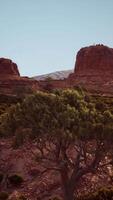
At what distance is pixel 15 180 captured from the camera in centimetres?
3472

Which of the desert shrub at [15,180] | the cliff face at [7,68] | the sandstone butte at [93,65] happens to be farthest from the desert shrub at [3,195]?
the cliff face at [7,68]

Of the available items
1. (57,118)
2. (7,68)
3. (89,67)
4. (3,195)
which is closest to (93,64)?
(89,67)

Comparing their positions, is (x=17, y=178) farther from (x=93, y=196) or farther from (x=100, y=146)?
(x=100, y=146)

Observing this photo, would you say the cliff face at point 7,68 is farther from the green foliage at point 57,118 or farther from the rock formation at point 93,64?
the green foliage at point 57,118

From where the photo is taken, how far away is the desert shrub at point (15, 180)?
3459cm

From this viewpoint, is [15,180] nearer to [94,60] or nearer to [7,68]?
[7,68]

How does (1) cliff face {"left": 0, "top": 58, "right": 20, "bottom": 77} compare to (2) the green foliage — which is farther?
(1) cliff face {"left": 0, "top": 58, "right": 20, "bottom": 77}

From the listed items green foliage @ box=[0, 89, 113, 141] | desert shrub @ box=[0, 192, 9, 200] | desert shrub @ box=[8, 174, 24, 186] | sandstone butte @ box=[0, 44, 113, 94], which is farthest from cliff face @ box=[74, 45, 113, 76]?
green foliage @ box=[0, 89, 113, 141]

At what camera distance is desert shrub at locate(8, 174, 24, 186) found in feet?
113

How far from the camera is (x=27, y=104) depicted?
24.8 meters

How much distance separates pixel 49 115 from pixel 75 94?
2625 mm

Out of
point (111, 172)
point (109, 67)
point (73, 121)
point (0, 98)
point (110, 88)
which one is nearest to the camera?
point (73, 121)

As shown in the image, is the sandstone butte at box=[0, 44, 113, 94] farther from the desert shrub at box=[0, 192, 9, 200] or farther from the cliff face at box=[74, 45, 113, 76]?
the desert shrub at box=[0, 192, 9, 200]

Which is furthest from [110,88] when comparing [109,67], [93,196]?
[93,196]
